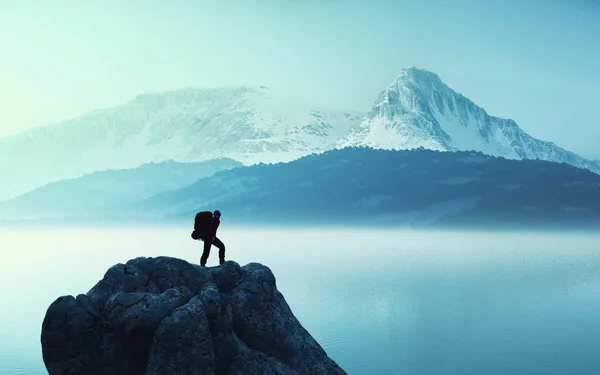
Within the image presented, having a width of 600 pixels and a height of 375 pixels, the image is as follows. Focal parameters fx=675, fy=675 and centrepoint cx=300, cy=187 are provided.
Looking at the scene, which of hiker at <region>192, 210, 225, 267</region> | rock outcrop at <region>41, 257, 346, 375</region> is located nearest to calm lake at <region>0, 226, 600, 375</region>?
hiker at <region>192, 210, 225, 267</region>

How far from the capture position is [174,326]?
17.9 m

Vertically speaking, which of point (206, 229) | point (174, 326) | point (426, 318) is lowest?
point (426, 318)

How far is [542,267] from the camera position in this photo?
493ft

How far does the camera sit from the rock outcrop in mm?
18234

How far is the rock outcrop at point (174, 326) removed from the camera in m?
18.2

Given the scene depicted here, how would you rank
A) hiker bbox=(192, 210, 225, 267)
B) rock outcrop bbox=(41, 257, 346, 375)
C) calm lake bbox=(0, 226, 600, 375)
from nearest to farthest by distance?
1. rock outcrop bbox=(41, 257, 346, 375)
2. hiker bbox=(192, 210, 225, 267)
3. calm lake bbox=(0, 226, 600, 375)

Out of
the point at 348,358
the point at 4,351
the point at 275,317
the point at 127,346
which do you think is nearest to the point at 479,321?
the point at 348,358

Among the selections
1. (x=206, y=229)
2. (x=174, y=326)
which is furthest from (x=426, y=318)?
(x=174, y=326)

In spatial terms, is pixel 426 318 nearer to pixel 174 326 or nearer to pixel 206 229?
pixel 206 229

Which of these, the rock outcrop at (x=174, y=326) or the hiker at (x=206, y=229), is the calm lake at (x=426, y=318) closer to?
the hiker at (x=206, y=229)

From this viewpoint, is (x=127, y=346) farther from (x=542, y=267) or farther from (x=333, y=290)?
(x=542, y=267)

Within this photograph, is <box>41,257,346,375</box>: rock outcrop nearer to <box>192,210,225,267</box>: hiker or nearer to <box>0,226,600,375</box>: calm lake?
<box>192,210,225,267</box>: hiker

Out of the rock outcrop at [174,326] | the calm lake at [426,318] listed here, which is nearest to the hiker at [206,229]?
the rock outcrop at [174,326]

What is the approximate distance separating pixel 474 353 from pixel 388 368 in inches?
338
